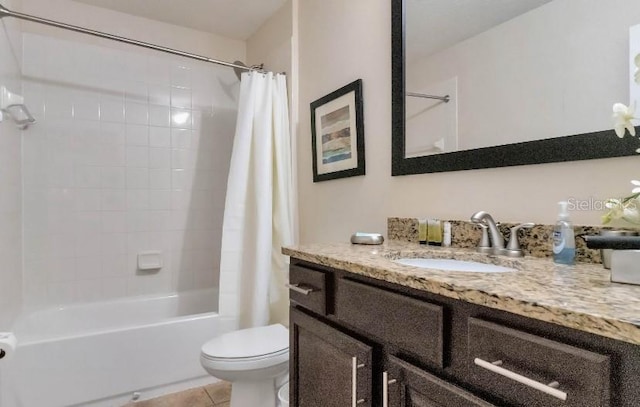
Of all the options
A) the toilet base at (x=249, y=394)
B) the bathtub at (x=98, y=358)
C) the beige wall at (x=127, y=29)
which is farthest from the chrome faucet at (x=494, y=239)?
the beige wall at (x=127, y=29)

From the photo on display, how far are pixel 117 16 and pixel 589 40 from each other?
111 inches

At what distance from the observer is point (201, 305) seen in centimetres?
279

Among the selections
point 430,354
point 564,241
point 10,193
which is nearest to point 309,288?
point 430,354

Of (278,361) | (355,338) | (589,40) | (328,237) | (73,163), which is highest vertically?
(589,40)

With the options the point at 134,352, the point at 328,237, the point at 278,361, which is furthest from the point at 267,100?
the point at 134,352

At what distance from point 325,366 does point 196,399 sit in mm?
1375

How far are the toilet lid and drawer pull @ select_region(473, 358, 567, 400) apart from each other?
1.14 meters

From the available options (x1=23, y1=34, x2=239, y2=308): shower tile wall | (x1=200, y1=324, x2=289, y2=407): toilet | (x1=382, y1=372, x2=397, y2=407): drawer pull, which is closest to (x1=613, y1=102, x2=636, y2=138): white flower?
(x1=382, y1=372, x2=397, y2=407): drawer pull

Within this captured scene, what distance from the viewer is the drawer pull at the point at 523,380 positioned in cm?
50

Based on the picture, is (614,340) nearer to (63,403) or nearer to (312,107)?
(312,107)

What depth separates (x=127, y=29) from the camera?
2611mm

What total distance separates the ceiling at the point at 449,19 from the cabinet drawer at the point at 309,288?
0.99 meters

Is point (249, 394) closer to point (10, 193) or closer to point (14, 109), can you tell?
point (10, 193)

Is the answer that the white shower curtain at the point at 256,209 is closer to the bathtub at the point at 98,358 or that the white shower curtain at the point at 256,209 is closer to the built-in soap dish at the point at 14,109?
the bathtub at the point at 98,358
